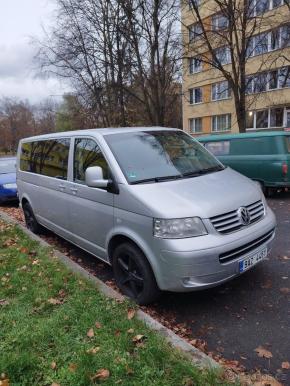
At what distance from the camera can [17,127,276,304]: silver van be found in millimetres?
3381

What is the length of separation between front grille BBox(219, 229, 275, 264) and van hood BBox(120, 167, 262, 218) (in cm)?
42

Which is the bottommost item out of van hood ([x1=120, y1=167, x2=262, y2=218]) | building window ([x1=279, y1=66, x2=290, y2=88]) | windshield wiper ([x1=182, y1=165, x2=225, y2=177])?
van hood ([x1=120, y1=167, x2=262, y2=218])

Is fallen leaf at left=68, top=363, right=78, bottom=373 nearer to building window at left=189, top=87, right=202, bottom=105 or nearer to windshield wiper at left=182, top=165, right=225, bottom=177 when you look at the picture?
windshield wiper at left=182, top=165, right=225, bottom=177

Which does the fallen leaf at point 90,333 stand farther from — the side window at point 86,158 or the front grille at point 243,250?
the side window at point 86,158

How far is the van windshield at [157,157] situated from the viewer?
402 cm

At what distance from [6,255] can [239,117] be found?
43.2ft

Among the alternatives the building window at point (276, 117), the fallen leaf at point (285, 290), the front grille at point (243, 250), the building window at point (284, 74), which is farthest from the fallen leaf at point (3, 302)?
the building window at point (276, 117)

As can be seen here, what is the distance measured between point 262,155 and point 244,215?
22.9 ft

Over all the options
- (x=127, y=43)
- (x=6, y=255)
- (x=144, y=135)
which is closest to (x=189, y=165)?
(x=144, y=135)

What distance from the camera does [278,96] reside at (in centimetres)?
2944

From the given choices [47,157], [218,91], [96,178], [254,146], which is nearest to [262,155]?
[254,146]

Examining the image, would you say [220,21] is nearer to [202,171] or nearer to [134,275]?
[202,171]

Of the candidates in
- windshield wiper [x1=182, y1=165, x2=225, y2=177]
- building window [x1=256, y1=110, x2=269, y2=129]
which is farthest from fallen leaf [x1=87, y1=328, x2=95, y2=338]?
building window [x1=256, y1=110, x2=269, y2=129]

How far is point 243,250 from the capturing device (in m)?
3.63
